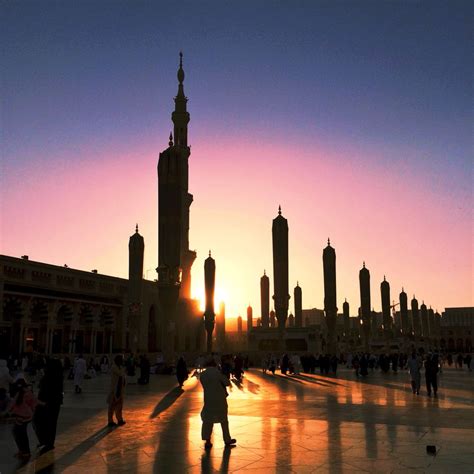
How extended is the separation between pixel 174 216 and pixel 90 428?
23.3 metres

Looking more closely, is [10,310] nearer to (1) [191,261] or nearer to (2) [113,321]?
(2) [113,321]

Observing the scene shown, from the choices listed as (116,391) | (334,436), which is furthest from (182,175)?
(334,436)

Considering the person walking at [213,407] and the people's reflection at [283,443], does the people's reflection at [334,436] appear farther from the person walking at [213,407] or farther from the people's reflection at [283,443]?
the person walking at [213,407]

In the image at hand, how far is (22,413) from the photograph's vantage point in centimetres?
739

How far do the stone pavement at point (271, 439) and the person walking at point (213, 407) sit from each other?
203 mm

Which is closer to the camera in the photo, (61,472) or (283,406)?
(61,472)

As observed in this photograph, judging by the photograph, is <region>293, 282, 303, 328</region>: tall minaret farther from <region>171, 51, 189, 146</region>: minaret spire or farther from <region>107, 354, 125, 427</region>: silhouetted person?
<region>107, 354, 125, 427</region>: silhouetted person

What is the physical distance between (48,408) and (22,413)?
583mm

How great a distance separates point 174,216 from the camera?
32.8 metres

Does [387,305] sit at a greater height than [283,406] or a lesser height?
greater

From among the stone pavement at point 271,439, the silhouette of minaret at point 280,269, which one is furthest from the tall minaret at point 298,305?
the stone pavement at point 271,439

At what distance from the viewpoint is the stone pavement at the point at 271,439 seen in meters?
6.86

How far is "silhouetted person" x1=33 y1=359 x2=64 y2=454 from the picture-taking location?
792 cm

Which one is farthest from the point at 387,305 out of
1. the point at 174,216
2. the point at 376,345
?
the point at 174,216
